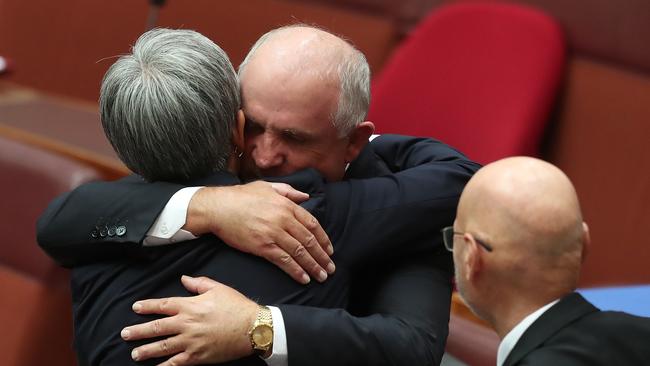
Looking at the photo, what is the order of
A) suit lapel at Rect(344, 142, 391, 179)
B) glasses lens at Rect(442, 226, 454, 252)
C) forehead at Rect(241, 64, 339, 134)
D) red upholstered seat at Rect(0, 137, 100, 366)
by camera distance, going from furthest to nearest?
red upholstered seat at Rect(0, 137, 100, 366) < suit lapel at Rect(344, 142, 391, 179) < forehead at Rect(241, 64, 339, 134) < glasses lens at Rect(442, 226, 454, 252)

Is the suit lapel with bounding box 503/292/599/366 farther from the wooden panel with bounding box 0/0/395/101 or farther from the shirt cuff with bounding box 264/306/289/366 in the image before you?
the wooden panel with bounding box 0/0/395/101

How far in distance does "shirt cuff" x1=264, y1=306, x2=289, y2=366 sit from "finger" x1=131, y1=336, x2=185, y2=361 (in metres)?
0.11

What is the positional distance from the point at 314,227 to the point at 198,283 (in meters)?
0.16

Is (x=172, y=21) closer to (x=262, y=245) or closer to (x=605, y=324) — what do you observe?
(x=262, y=245)

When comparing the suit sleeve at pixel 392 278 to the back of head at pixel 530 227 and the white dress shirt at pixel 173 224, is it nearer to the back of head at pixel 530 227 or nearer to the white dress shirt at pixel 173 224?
the white dress shirt at pixel 173 224

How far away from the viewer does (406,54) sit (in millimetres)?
3035

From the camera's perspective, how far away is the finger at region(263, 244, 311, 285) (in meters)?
1.26

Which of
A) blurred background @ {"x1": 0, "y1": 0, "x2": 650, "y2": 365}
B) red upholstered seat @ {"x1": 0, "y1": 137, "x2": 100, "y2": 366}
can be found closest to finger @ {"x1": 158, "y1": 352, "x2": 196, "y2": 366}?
red upholstered seat @ {"x1": 0, "y1": 137, "x2": 100, "y2": 366}

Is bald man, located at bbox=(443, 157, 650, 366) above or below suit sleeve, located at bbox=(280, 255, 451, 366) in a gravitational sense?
above

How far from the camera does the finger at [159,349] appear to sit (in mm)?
1233

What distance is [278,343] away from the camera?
122 centimetres

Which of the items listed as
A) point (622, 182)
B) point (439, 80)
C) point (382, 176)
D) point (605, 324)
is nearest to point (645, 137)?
point (622, 182)

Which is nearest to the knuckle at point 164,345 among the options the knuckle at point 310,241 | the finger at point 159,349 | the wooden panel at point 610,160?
the finger at point 159,349

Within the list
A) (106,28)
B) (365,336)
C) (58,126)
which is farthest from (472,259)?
(106,28)
